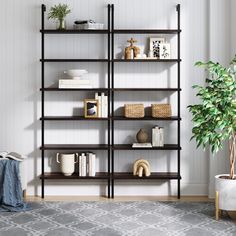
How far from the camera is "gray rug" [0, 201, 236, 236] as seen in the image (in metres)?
4.30

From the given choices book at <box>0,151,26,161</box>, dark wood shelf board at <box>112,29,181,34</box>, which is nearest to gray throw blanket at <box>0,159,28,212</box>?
book at <box>0,151,26,161</box>

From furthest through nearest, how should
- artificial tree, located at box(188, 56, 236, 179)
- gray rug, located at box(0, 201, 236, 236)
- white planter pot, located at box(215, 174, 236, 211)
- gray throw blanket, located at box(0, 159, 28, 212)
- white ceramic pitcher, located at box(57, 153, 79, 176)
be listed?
white ceramic pitcher, located at box(57, 153, 79, 176)
gray throw blanket, located at box(0, 159, 28, 212)
white planter pot, located at box(215, 174, 236, 211)
artificial tree, located at box(188, 56, 236, 179)
gray rug, located at box(0, 201, 236, 236)

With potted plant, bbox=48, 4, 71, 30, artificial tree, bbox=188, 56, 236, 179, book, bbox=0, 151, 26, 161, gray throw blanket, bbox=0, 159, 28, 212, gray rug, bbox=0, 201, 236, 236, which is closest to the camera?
gray rug, bbox=0, 201, 236, 236

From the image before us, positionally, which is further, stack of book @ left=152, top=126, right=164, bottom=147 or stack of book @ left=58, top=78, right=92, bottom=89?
stack of book @ left=152, top=126, right=164, bottom=147

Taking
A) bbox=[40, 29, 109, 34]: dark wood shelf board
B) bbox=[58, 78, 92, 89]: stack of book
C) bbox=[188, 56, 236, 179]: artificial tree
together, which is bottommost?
bbox=[188, 56, 236, 179]: artificial tree

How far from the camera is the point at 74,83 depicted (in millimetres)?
5457

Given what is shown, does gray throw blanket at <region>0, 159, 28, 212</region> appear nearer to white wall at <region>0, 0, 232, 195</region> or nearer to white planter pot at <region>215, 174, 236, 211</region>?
white wall at <region>0, 0, 232, 195</region>

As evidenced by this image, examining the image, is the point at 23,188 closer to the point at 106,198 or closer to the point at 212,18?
the point at 106,198

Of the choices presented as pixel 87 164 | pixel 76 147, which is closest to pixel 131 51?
pixel 76 147

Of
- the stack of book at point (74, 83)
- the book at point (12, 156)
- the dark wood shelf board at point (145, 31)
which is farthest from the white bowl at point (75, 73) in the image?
the book at point (12, 156)

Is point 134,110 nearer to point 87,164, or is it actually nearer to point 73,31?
point 87,164

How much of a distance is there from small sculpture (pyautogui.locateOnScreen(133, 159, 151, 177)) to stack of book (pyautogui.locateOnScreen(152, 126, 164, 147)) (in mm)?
222

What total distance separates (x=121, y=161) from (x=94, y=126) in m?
0.49

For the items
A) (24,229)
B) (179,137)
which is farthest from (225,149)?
(24,229)
